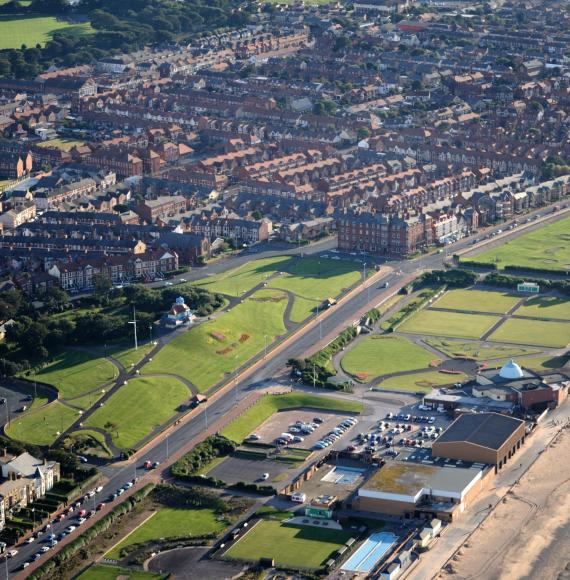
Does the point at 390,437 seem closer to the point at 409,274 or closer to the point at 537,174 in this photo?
the point at 409,274

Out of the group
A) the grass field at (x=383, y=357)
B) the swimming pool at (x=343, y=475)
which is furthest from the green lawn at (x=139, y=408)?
the swimming pool at (x=343, y=475)

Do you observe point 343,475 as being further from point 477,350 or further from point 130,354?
point 130,354

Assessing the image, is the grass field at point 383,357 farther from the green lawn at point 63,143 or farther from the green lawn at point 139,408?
the green lawn at point 63,143

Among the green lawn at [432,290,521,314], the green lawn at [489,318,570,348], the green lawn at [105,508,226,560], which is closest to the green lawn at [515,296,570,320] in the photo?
the green lawn at [432,290,521,314]

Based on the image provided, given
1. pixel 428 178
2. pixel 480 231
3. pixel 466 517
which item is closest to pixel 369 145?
pixel 428 178

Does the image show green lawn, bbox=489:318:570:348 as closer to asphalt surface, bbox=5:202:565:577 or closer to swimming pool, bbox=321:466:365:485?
asphalt surface, bbox=5:202:565:577

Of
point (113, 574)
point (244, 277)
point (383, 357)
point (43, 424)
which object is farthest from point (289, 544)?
point (244, 277)
